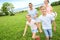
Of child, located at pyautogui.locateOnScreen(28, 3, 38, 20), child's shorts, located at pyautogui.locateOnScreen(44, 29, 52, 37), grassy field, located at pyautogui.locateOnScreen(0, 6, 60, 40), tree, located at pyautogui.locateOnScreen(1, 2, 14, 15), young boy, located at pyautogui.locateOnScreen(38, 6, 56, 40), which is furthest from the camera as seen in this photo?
tree, located at pyautogui.locateOnScreen(1, 2, 14, 15)

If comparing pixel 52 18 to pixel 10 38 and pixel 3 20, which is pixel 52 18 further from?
pixel 3 20

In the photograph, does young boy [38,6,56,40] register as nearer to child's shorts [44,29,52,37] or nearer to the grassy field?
child's shorts [44,29,52,37]

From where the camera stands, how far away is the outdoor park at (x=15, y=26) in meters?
5.90

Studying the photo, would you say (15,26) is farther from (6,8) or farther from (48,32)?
(48,32)

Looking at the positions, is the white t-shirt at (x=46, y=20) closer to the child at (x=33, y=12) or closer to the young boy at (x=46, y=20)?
the young boy at (x=46, y=20)

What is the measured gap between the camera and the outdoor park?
19.4ft

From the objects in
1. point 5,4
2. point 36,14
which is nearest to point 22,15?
point 5,4

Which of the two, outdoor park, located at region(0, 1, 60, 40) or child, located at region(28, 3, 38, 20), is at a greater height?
child, located at region(28, 3, 38, 20)

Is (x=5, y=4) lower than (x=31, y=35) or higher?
higher

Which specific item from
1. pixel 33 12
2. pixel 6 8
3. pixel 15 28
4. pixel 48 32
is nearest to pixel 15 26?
pixel 15 28

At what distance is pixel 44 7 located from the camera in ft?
17.7

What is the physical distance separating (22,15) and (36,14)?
0.94 metres

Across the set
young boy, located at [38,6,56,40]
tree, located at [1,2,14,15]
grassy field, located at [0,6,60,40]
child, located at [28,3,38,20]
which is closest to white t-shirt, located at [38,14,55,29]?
young boy, located at [38,6,56,40]

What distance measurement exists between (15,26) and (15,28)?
0.12 metres
